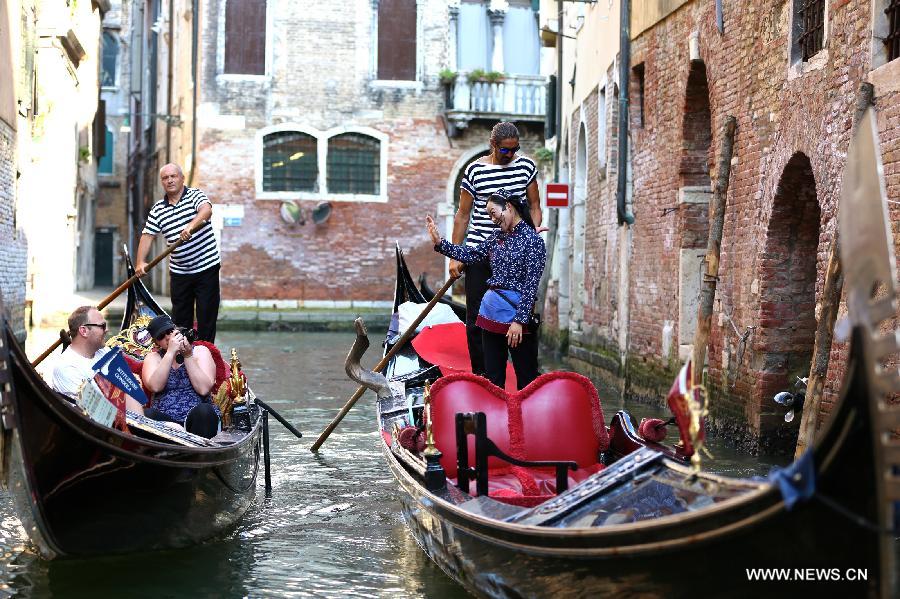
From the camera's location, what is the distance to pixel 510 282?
4.10 metres

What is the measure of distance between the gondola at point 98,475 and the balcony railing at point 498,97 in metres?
11.6

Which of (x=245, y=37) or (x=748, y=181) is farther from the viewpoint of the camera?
(x=245, y=37)

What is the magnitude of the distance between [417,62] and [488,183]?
438 inches

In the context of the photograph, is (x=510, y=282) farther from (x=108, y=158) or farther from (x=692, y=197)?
(x=108, y=158)

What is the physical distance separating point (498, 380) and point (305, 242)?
10989mm

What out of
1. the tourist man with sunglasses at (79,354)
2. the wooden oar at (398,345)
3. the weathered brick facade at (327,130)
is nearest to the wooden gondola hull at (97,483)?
the tourist man with sunglasses at (79,354)

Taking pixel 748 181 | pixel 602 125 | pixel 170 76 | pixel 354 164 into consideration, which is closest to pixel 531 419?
pixel 748 181

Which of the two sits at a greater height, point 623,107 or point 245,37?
point 245,37

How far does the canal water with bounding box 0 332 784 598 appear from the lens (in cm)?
341

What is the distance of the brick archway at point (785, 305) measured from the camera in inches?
210

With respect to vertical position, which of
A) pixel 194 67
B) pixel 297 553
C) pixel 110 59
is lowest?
pixel 297 553

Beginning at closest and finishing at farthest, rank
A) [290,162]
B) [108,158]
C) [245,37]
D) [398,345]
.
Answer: [398,345]
[245,37]
[290,162]
[108,158]

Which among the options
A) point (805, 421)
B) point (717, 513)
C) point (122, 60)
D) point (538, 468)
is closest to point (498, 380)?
point (538, 468)

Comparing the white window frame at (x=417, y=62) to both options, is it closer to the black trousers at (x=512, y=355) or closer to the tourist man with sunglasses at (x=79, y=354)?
the black trousers at (x=512, y=355)
